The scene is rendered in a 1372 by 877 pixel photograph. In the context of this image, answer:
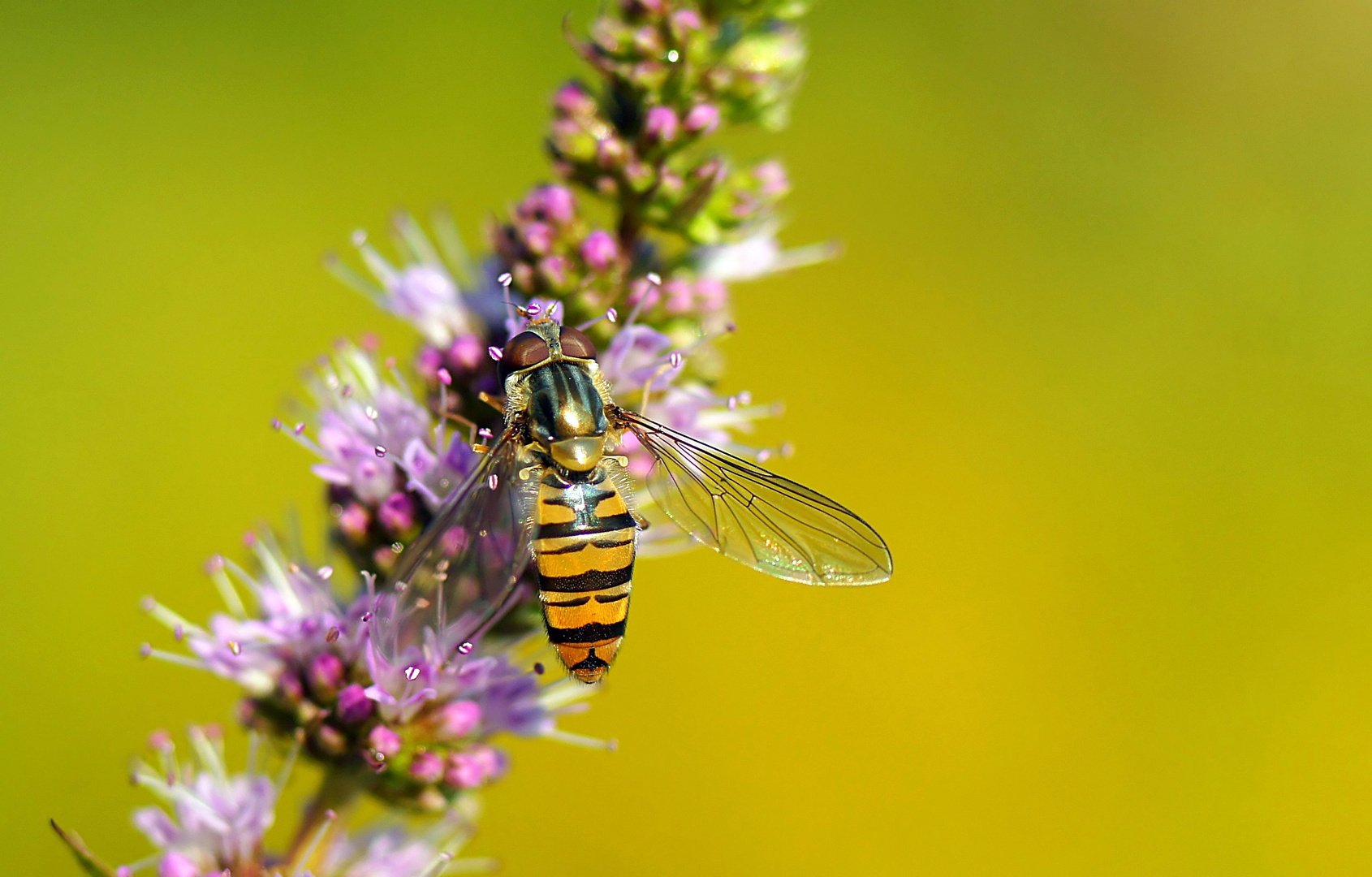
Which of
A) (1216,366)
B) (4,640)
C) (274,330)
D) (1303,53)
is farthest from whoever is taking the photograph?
(1303,53)

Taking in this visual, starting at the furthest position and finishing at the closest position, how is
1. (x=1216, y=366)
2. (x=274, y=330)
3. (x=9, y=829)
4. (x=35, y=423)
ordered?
(x=1216, y=366) → (x=274, y=330) → (x=35, y=423) → (x=9, y=829)

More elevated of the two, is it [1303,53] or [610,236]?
[1303,53]

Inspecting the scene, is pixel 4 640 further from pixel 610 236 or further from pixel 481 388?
pixel 610 236

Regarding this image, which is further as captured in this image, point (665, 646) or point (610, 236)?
point (665, 646)

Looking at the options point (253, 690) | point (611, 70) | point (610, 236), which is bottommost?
point (253, 690)

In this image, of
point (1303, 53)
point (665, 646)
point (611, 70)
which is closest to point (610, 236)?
point (611, 70)

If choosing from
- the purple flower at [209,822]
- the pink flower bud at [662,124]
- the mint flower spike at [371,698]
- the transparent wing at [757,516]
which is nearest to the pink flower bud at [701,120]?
the pink flower bud at [662,124]
